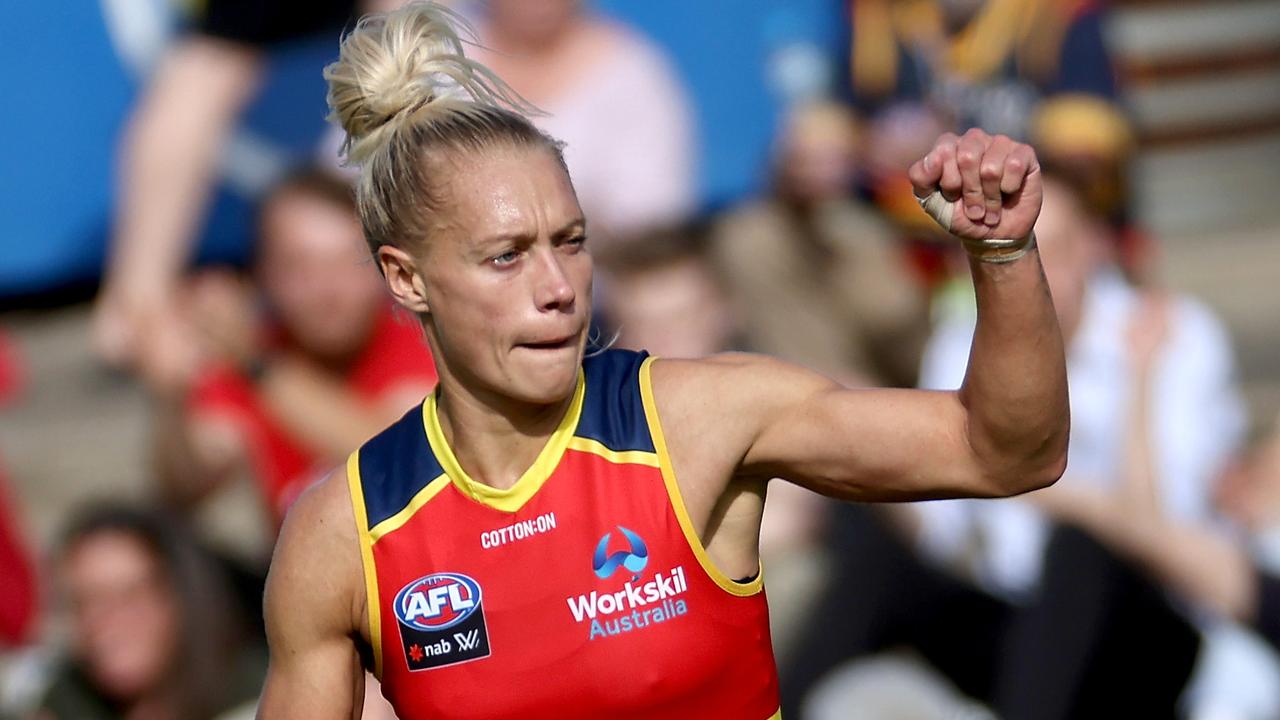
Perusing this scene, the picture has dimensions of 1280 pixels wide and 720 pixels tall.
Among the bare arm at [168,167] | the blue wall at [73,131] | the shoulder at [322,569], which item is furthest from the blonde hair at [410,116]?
the blue wall at [73,131]

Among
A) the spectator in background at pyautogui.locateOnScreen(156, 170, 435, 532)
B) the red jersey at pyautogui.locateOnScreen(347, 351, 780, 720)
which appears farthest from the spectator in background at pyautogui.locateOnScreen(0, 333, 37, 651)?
the red jersey at pyautogui.locateOnScreen(347, 351, 780, 720)

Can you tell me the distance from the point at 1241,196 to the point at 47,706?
5079 mm

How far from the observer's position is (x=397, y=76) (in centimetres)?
214

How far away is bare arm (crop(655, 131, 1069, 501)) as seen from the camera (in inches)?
73.3

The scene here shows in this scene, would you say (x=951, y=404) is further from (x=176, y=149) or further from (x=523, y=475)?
(x=176, y=149)

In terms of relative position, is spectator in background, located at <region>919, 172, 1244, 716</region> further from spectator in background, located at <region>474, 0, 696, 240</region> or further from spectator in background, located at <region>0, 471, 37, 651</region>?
spectator in background, located at <region>0, 471, 37, 651</region>

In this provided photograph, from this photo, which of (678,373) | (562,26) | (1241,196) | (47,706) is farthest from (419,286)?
(1241,196)

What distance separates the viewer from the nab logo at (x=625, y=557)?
82.0 inches

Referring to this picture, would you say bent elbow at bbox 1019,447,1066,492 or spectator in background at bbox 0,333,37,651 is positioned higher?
bent elbow at bbox 1019,447,1066,492

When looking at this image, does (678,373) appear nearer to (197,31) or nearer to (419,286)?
(419,286)

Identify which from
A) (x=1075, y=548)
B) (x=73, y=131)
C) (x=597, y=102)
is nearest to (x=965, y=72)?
(x=597, y=102)

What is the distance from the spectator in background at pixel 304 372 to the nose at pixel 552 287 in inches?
84.9

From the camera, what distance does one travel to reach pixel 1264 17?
6.78 metres

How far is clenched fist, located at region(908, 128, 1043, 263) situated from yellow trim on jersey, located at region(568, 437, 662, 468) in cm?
48
